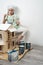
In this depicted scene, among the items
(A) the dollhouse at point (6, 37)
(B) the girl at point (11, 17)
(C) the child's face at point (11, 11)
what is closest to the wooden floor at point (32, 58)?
(A) the dollhouse at point (6, 37)

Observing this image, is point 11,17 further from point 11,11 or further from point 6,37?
point 6,37

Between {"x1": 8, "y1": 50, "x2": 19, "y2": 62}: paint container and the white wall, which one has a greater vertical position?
the white wall

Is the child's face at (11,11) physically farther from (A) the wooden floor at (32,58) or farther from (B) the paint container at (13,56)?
(B) the paint container at (13,56)

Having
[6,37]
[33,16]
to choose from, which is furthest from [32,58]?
[33,16]

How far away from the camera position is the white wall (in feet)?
8.82

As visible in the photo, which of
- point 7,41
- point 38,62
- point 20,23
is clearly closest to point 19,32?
point 20,23

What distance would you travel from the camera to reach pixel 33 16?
273 centimetres

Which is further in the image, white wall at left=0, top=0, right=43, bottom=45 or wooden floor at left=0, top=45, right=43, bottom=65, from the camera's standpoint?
white wall at left=0, top=0, right=43, bottom=45

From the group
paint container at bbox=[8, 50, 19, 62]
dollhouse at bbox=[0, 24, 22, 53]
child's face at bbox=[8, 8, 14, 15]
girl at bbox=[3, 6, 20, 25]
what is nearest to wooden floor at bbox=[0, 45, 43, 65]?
paint container at bbox=[8, 50, 19, 62]

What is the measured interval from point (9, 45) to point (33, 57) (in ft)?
1.36

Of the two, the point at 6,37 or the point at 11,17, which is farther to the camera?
the point at 11,17

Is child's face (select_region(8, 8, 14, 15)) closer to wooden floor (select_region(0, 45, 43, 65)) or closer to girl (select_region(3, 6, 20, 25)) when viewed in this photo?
girl (select_region(3, 6, 20, 25))

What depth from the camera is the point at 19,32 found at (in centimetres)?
263

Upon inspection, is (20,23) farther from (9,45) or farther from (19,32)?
(9,45)
